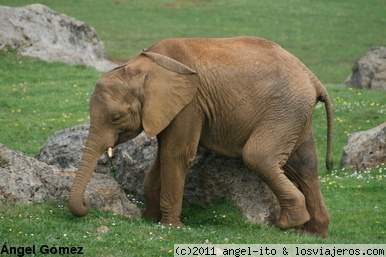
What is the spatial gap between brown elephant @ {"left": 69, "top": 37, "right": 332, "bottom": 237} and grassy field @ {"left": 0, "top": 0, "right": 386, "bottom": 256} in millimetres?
679

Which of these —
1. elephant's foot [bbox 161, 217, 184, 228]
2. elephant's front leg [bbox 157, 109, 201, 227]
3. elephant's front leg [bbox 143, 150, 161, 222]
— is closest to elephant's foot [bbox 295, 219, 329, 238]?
elephant's foot [bbox 161, 217, 184, 228]

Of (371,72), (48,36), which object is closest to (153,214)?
(371,72)

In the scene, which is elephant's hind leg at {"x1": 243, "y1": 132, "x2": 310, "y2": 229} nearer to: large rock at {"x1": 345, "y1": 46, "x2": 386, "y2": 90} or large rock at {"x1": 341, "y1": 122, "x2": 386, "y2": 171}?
A: large rock at {"x1": 341, "y1": 122, "x2": 386, "y2": 171}

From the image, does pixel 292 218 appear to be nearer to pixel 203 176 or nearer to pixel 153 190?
pixel 203 176

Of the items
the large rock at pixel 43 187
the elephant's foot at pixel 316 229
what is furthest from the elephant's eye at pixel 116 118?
the elephant's foot at pixel 316 229

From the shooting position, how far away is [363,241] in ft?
41.8

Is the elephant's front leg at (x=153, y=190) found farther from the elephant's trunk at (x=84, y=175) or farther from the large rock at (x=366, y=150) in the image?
the large rock at (x=366, y=150)

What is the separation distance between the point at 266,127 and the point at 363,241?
197cm

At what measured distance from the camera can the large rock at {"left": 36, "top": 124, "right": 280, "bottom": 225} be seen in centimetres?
1280

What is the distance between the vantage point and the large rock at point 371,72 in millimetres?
25016

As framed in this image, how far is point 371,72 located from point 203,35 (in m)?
12.9

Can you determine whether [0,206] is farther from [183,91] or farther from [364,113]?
[364,113]

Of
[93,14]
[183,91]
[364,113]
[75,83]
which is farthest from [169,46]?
[93,14]

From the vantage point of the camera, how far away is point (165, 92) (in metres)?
12.0
